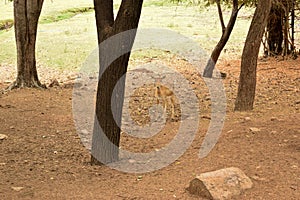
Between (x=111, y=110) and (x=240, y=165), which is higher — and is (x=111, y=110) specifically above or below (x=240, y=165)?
above

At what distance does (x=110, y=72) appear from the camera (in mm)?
5398

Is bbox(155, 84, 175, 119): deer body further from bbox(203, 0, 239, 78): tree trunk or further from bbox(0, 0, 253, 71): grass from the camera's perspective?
bbox(0, 0, 253, 71): grass

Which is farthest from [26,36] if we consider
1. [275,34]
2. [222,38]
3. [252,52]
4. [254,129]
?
[275,34]

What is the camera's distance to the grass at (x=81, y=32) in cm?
1703

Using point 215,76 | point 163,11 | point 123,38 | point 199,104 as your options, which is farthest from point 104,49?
point 163,11

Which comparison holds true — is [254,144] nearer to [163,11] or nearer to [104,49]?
[104,49]

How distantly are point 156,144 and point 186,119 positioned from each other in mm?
1416

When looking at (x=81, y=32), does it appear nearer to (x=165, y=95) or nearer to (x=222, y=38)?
(x=222, y=38)

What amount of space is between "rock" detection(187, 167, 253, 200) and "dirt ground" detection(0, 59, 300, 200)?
0.29ft

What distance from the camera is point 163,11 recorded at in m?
31.4

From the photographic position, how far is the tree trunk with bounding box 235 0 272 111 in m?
7.47

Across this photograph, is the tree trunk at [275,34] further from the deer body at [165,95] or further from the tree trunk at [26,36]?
the deer body at [165,95]

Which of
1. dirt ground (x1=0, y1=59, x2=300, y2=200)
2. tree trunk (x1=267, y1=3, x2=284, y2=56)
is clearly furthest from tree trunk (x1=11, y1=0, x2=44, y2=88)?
tree trunk (x1=267, y1=3, x2=284, y2=56)

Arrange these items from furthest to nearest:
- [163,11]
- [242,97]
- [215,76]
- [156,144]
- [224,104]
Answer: [163,11]
[215,76]
[224,104]
[242,97]
[156,144]
